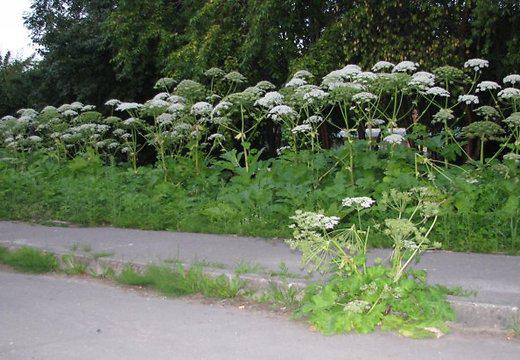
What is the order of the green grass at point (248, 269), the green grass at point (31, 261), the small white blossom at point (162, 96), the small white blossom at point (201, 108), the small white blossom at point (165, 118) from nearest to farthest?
the green grass at point (248, 269) → the green grass at point (31, 261) → the small white blossom at point (201, 108) → the small white blossom at point (165, 118) → the small white blossom at point (162, 96)

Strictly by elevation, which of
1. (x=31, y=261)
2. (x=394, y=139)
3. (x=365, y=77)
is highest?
(x=365, y=77)

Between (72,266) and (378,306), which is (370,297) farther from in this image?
(72,266)

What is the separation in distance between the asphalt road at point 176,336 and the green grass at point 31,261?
1.18 meters

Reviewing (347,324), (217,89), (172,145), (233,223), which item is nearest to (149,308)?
(347,324)

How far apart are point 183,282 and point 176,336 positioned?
1.21 m

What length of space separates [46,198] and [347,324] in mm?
7350

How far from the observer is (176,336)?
15.3 ft

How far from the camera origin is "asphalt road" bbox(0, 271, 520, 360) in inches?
168

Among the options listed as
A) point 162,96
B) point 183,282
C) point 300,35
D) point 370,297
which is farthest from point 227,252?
point 300,35

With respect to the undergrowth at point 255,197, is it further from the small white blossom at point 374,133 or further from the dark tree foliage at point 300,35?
the dark tree foliage at point 300,35

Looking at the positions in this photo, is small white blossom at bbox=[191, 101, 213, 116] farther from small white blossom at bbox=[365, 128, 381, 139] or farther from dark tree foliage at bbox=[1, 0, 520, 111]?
dark tree foliage at bbox=[1, 0, 520, 111]

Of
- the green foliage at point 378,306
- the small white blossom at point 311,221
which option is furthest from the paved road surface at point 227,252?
the small white blossom at point 311,221

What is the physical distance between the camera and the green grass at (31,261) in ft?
23.1

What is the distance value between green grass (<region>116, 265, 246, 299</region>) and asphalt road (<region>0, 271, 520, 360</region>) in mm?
179
